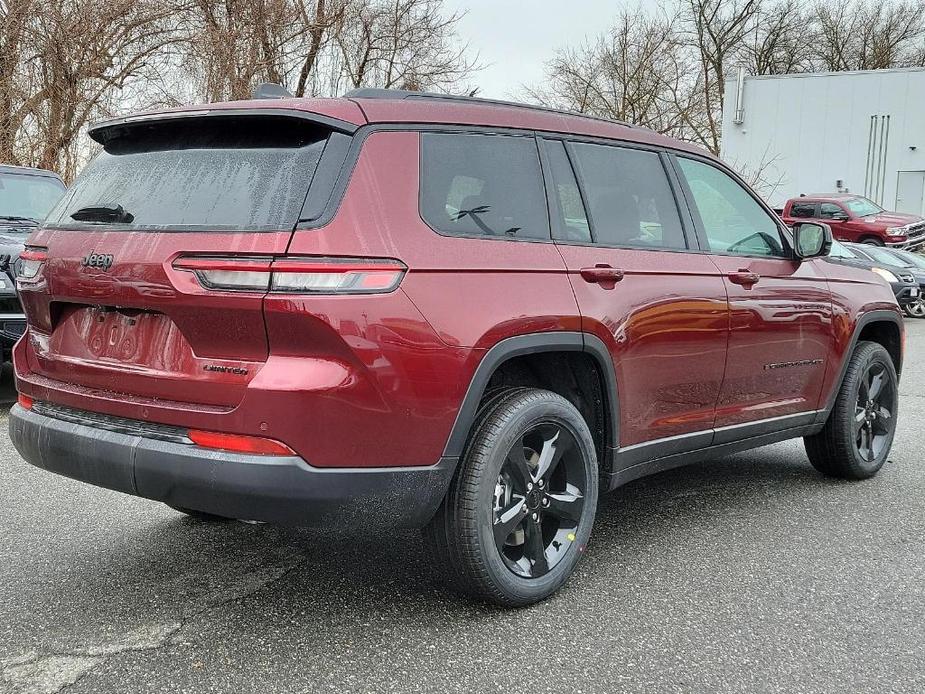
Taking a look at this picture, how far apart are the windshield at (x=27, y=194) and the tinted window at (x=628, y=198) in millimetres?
6079

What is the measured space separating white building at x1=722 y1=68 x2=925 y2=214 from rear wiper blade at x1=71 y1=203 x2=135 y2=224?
95.1 feet

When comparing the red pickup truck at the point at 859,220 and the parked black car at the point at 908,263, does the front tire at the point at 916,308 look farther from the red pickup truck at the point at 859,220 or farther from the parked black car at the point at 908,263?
the red pickup truck at the point at 859,220

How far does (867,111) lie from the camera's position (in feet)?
99.1

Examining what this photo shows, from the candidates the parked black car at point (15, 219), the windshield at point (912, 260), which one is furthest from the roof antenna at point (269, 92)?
the windshield at point (912, 260)

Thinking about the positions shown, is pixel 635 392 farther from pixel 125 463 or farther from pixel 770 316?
pixel 125 463

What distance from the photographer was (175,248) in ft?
9.47

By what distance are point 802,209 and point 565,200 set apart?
20751 millimetres

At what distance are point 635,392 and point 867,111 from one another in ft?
98.8

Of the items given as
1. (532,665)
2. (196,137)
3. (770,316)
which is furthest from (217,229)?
(770,316)

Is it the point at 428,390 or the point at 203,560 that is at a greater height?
the point at 428,390

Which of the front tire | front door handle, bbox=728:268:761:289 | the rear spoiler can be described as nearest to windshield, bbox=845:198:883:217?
the front tire

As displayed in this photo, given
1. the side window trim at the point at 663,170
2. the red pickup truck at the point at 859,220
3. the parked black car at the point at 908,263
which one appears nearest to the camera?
the side window trim at the point at 663,170

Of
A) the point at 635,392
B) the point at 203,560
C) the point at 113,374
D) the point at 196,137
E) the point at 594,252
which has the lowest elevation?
the point at 203,560

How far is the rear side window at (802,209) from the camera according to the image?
74.1 ft
